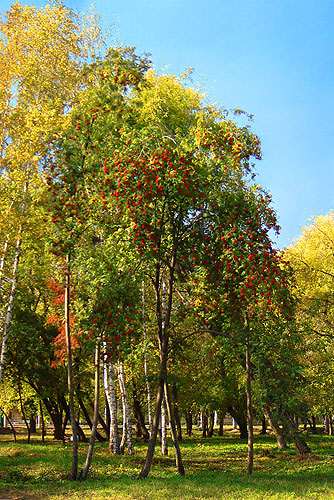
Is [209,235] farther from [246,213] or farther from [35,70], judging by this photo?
[35,70]

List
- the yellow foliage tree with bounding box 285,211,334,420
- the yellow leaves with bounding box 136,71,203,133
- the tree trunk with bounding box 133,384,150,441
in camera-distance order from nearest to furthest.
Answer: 1. the yellow leaves with bounding box 136,71,203,133
2. the yellow foliage tree with bounding box 285,211,334,420
3. the tree trunk with bounding box 133,384,150,441

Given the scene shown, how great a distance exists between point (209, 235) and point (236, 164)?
86.4 inches

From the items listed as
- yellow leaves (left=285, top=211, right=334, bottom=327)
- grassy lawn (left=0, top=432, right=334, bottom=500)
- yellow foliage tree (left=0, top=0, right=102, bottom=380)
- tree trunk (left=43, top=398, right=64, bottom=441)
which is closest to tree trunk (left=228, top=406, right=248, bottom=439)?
tree trunk (left=43, top=398, right=64, bottom=441)

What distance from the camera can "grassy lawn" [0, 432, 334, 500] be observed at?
10789mm

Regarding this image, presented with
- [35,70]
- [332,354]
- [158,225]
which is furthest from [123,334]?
[332,354]

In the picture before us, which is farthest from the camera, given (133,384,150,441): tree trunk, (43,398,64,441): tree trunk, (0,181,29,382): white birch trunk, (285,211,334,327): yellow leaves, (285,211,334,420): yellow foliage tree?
(133,384,150,441): tree trunk

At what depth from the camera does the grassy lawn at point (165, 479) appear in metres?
10.8

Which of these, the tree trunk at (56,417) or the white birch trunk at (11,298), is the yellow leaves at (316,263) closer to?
the white birch trunk at (11,298)

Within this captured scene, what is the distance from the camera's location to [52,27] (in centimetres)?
1944

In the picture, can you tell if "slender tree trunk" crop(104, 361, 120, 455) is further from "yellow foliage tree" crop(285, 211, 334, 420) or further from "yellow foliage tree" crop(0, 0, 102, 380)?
"yellow foliage tree" crop(285, 211, 334, 420)

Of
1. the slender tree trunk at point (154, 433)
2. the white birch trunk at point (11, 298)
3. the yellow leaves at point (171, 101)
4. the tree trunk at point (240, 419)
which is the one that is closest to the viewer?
the slender tree trunk at point (154, 433)

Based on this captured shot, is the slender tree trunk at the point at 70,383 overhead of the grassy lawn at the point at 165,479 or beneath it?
overhead

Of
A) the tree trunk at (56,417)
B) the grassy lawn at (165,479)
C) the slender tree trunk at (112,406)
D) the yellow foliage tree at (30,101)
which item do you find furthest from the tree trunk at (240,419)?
the yellow foliage tree at (30,101)

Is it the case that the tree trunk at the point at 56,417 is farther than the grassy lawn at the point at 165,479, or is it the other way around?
the tree trunk at the point at 56,417
